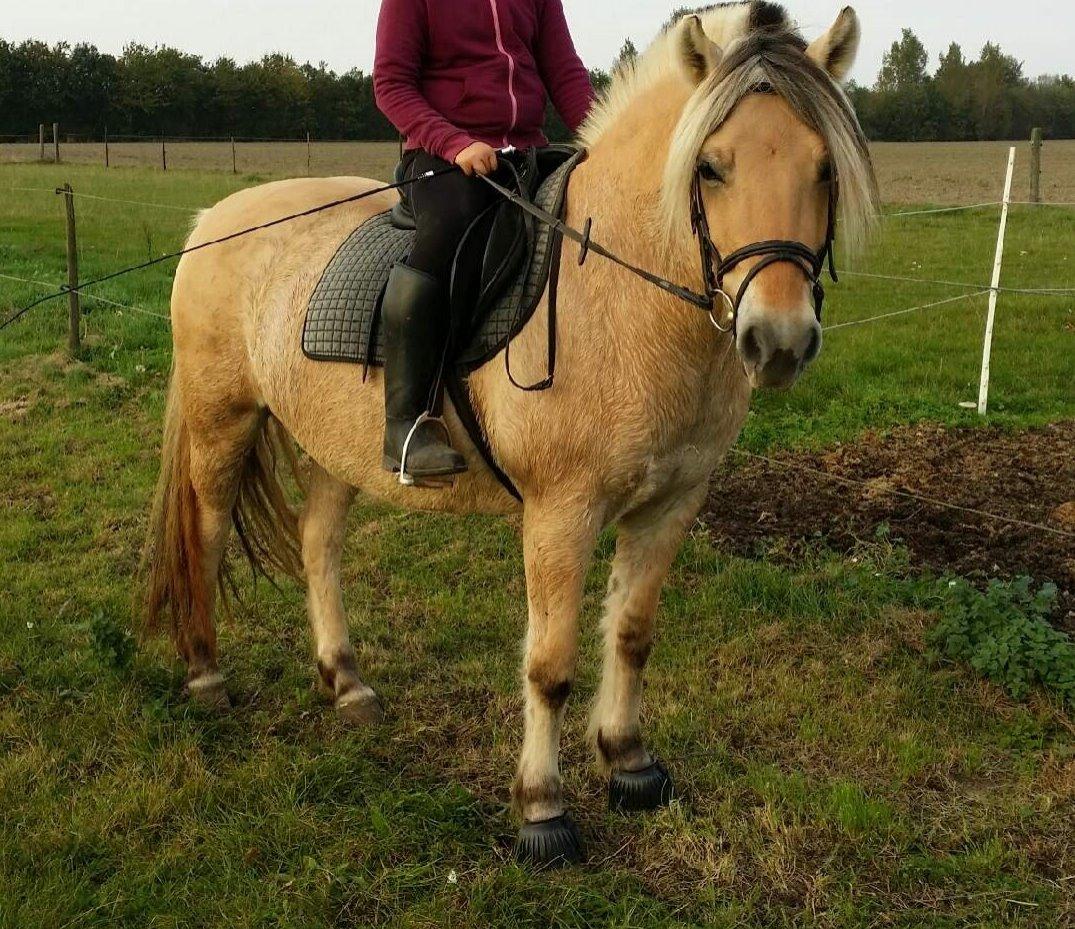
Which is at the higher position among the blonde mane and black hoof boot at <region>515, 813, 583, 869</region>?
the blonde mane

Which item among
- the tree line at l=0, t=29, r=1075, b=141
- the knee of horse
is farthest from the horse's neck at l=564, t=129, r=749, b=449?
the tree line at l=0, t=29, r=1075, b=141

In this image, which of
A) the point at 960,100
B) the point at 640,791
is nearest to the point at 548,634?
the point at 640,791

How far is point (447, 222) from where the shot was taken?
301 centimetres

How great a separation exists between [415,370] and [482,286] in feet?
1.13

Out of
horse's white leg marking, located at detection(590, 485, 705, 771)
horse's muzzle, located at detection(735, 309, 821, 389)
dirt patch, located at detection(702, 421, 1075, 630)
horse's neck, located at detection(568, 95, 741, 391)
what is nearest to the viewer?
horse's muzzle, located at detection(735, 309, 821, 389)

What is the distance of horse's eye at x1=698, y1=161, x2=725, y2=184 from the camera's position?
2.34 meters

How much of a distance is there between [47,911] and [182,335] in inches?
88.0

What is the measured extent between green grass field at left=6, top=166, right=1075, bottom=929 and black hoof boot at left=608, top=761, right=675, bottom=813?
0.20 ft

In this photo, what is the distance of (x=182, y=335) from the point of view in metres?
4.05

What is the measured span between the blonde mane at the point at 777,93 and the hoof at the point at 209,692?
2.76 meters

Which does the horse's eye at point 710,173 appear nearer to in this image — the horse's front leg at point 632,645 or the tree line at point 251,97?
the horse's front leg at point 632,645

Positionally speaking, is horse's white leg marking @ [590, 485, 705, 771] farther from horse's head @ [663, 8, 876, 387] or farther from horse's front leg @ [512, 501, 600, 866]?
horse's head @ [663, 8, 876, 387]

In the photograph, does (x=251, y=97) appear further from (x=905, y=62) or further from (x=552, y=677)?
(x=552, y=677)

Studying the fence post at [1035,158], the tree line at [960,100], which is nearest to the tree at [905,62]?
the tree line at [960,100]
